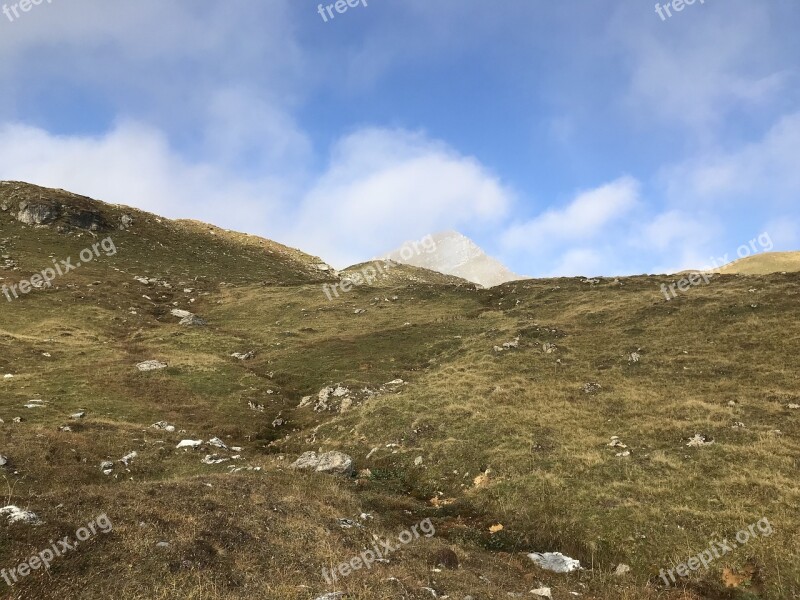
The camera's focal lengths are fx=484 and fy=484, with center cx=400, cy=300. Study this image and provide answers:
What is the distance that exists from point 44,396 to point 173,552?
2796 cm

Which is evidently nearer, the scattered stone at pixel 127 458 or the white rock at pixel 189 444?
the scattered stone at pixel 127 458

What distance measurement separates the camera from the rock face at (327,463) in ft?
88.2

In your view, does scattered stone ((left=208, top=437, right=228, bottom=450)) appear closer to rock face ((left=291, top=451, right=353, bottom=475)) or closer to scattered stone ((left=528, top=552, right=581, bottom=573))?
rock face ((left=291, top=451, right=353, bottom=475))

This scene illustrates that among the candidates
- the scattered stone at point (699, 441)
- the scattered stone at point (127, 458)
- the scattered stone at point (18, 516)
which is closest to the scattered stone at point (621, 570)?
the scattered stone at point (699, 441)

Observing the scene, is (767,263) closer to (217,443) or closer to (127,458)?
(217,443)

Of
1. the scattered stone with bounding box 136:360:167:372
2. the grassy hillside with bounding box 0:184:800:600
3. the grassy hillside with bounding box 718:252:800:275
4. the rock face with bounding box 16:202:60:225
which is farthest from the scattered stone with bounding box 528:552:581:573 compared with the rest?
the grassy hillside with bounding box 718:252:800:275

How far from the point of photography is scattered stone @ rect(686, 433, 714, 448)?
84.2ft

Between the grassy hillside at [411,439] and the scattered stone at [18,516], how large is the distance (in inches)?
13.2

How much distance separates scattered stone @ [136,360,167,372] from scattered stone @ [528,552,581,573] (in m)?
35.1

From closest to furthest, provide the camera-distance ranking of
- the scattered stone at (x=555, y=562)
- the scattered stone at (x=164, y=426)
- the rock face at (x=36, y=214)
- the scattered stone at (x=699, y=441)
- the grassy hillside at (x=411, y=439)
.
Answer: the grassy hillside at (x=411, y=439)
the scattered stone at (x=555, y=562)
the scattered stone at (x=699, y=441)
the scattered stone at (x=164, y=426)
the rock face at (x=36, y=214)

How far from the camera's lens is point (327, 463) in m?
27.3

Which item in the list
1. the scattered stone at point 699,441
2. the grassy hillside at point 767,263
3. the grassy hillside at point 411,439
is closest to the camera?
the grassy hillside at point 411,439

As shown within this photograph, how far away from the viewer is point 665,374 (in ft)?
122

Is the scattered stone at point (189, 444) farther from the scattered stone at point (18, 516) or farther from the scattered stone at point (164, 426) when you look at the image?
the scattered stone at point (18, 516)
